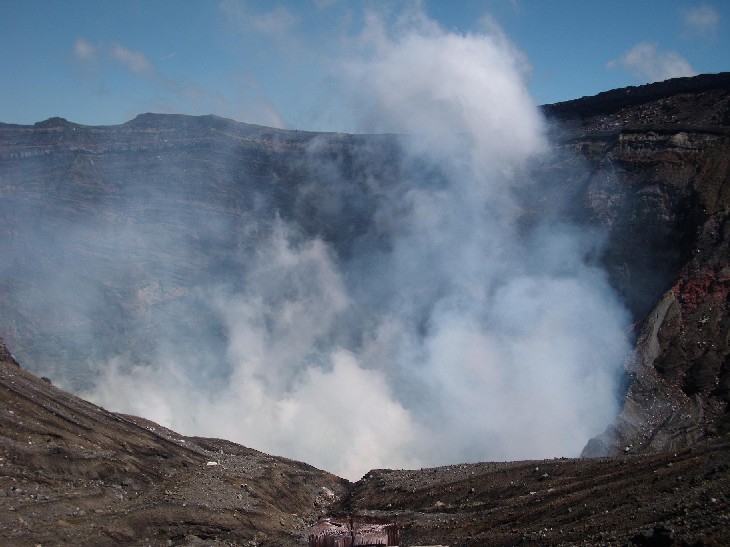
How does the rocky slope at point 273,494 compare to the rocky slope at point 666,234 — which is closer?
the rocky slope at point 273,494

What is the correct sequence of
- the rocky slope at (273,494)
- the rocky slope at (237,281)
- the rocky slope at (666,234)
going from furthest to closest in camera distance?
the rocky slope at (666,234) < the rocky slope at (237,281) < the rocky slope at (273,494)

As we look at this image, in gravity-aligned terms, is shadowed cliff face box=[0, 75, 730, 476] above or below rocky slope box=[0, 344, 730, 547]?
above

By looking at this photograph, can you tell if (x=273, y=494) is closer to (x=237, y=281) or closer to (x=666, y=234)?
(x=666, y=234)

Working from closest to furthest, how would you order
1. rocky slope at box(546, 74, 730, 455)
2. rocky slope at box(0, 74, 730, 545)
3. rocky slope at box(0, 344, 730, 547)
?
rocky slope at box(0, 344, 730, 547), rocky slope at box(0, 74, 730, 545), rocky slope at box(546, 74, 730, 455)

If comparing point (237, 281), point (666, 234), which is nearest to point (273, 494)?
point (666, 234)

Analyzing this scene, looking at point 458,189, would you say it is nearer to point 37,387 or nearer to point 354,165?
point 354,165

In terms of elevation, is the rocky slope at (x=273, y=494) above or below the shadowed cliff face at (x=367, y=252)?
below

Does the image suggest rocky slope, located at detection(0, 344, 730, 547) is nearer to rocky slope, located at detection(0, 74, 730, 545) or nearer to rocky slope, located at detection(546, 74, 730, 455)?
rocky slope, located at detection(0, 74, 730, 545)

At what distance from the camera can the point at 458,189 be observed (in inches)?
2778

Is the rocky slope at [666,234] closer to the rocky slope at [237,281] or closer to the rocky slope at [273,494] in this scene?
the rocky slope at [237,281]

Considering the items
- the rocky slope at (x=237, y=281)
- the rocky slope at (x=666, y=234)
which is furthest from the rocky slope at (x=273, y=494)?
the rocky slope at (x=666, y=234)

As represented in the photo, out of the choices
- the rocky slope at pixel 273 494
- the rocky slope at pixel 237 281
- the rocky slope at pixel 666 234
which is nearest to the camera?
the rocky slope at pixel 273 494

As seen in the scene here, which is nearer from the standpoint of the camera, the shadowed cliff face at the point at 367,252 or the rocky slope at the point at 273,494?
the rocky slope at the point at 273,494

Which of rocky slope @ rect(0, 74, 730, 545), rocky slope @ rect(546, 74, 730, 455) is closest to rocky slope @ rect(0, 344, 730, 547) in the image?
rocky slope @ rect(0, 74, 730, 545)
